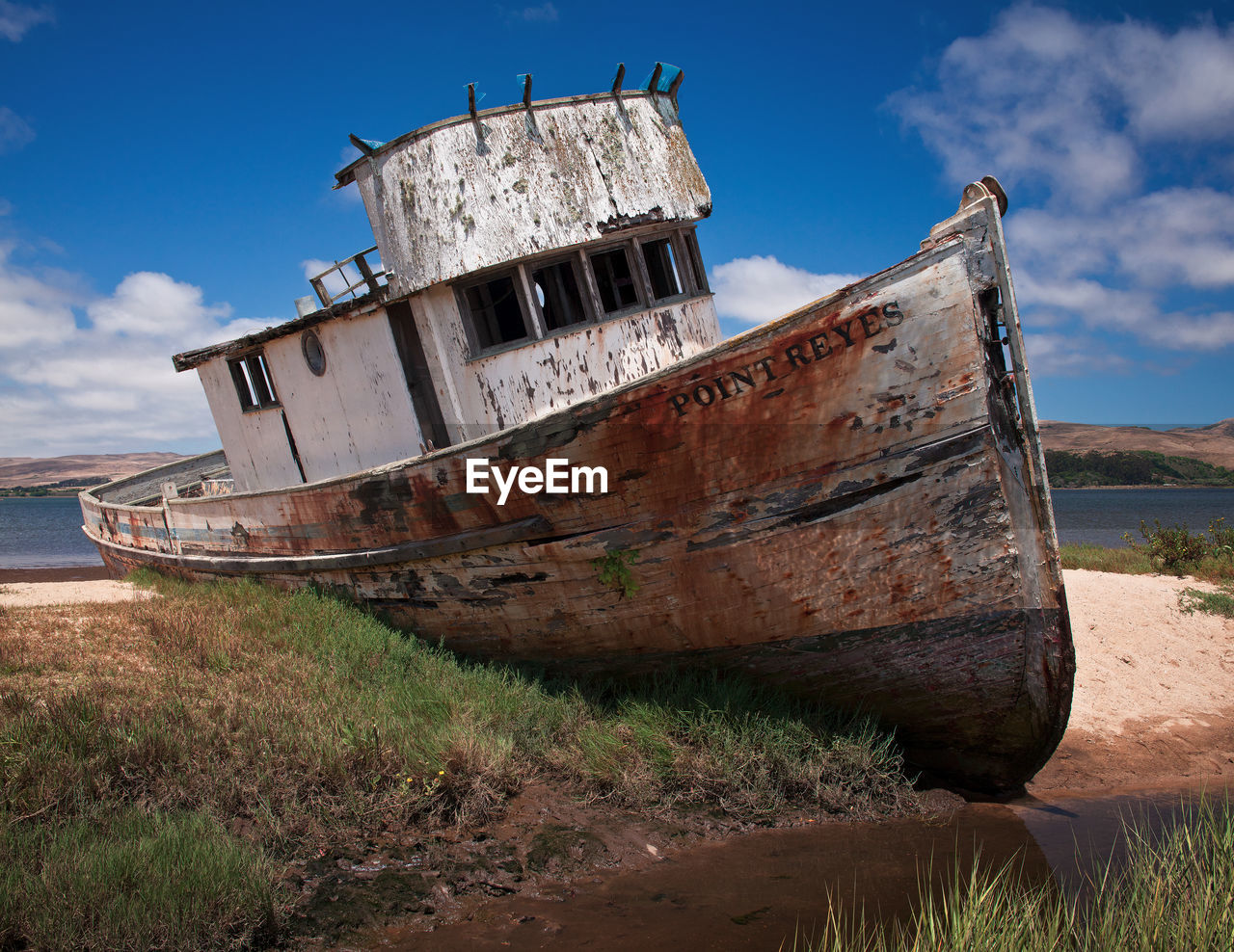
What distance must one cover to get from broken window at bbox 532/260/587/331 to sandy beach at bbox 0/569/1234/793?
4.41 m

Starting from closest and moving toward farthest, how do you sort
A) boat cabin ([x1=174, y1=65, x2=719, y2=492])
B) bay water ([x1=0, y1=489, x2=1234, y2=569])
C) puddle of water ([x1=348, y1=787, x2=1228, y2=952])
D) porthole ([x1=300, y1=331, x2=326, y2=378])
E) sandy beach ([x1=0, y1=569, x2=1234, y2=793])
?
puddle of water ([x1=348, y1=787, x2=1228, y2=952]), sandy beach ([x1=0, y1=569, x2=1234, y2=793]), boat cabin ([x1=174, y1=65, x2=719, y2=492]), porthole ([x1=300, y1=331, x2=326, y2=378]), bay water ([x1=0, y1=489, x2=1234, y2=569])

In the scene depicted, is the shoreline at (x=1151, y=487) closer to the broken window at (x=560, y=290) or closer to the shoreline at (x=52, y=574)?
the broken window at (x=560, y=290)

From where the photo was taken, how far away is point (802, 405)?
397 centimetres

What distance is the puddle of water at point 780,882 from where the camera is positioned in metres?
2.96

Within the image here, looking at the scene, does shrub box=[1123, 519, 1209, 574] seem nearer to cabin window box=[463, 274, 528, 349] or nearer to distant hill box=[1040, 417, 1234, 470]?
cabin window box=[463, 274, 528, 349]

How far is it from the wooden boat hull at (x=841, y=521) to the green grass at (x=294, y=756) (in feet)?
1.40

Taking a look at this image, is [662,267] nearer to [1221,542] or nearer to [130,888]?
[130,888]

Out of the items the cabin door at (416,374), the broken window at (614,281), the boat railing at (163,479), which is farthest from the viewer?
the boat railing at (163,479)

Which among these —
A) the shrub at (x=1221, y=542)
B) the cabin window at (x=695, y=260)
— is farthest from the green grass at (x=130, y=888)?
the shrub at (x=1221, y=542)

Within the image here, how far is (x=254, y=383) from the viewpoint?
7.34 meters

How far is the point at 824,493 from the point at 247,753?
10.9ft

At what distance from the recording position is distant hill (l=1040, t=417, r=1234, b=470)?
46.1m

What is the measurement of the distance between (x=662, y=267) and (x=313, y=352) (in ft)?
10.2

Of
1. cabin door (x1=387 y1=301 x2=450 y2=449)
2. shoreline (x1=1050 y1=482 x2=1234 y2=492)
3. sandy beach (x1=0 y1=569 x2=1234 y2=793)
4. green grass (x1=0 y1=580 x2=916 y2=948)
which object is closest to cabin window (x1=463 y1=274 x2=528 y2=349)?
cabin door (x1=387 y1=301 x2=450 y2=449)
